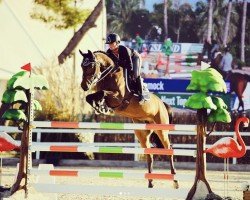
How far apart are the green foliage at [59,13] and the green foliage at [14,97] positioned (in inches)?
526

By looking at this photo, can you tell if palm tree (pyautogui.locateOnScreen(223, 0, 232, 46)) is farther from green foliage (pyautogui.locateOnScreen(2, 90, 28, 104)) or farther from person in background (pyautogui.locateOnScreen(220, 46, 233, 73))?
green foliage (pyautogui.locateOnScreen(2, 90, 28, 104))

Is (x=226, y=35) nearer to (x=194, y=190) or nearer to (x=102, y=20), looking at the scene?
(x=102, y=20)

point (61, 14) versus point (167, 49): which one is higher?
point (61, 14)

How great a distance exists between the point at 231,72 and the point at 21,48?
730cm

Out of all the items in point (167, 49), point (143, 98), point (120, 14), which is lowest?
point (143, 98)

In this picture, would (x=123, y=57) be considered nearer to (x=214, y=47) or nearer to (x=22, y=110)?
(x=22, y=110)

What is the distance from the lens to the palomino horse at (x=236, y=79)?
801 inches

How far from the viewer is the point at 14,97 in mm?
6082

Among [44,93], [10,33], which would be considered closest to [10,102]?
[44,93]

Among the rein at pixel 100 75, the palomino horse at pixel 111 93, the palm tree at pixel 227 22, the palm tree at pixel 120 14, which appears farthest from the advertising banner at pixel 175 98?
the rein at pixel 100 75

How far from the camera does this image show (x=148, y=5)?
21547 millimetres

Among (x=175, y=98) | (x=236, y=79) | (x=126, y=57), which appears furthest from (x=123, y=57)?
(x=236, y=79)

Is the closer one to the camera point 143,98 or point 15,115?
point 15,115

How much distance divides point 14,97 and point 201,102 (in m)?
1.93
